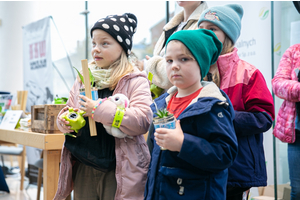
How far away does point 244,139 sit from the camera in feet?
4.75

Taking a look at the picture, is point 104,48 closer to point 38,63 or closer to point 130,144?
point 130,144

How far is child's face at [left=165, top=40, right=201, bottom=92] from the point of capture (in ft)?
4.21

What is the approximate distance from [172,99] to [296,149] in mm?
1196

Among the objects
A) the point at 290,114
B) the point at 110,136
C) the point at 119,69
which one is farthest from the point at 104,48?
the point at 290,114

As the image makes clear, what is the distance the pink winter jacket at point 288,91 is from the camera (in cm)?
204

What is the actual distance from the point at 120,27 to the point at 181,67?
2.11 feet

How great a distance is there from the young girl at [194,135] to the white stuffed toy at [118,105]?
0.89ft

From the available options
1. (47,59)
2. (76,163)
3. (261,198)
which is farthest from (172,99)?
(47,59)

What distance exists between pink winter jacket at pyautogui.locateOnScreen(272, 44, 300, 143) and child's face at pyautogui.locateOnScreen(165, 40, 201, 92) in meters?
1.02

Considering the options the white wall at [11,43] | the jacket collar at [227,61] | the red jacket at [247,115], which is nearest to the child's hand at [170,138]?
the red jacket at [247,115]

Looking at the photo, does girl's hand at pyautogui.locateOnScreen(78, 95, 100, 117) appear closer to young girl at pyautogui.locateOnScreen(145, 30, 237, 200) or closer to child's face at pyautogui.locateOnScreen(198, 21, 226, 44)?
young girl at pyautogui.locateOnScreen(145, 30, 237, 200)

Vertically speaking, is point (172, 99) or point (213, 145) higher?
point (172, 99)

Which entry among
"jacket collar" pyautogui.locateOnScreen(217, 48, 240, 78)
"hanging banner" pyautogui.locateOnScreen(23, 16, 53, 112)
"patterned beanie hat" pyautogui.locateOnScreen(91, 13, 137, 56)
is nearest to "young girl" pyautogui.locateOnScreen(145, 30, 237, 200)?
"jacket collar" pyautogui.locateOnScreen(217, 48, 240, 78)

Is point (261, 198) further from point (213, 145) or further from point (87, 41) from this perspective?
point (87, 41)
